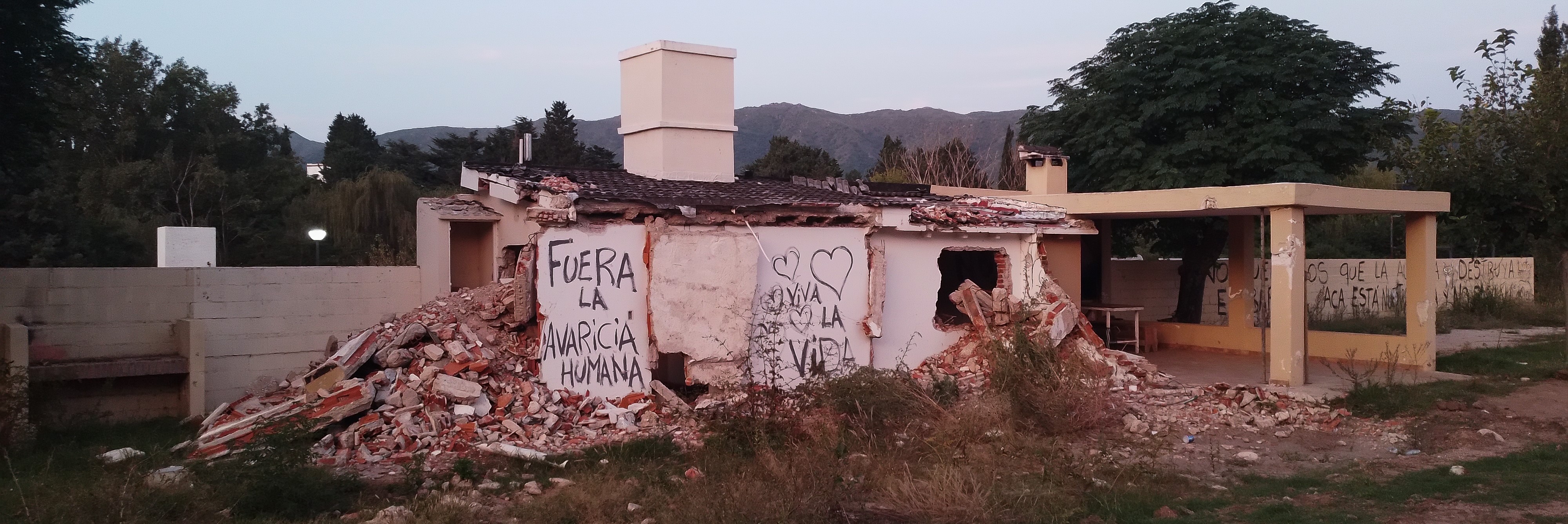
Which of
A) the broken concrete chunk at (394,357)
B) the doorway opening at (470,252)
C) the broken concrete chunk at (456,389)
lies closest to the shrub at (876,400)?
the broken concrete chunk at (456,389)

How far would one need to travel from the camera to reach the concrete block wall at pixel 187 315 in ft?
33.2

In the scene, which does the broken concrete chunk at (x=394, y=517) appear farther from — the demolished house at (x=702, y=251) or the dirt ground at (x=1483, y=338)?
the dirt ground at (x=1483, y=338)

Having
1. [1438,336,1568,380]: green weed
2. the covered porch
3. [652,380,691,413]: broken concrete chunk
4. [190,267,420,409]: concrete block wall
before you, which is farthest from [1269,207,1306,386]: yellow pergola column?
[190,267,420,409]: concrete block wall

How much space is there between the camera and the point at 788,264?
1149cm

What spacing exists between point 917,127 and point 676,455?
97978 millimetres

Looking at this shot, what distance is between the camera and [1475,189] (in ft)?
43.9

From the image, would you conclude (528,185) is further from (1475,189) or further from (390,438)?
(1475,189)

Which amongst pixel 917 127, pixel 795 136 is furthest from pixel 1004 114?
pixel 795 136

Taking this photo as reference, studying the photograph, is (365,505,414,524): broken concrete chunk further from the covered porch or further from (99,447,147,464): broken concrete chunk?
the covered porch

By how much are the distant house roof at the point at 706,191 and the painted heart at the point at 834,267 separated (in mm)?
553

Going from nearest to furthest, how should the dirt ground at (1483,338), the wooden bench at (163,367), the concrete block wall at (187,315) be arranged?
the wooden bench at (163,367) < the concrete block wall at (187,315) < the dirt ground at (1483,338)

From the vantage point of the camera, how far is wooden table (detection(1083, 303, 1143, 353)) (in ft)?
47.3

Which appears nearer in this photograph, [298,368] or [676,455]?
[676,455]

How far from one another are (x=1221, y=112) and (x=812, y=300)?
Result: 9665mm
